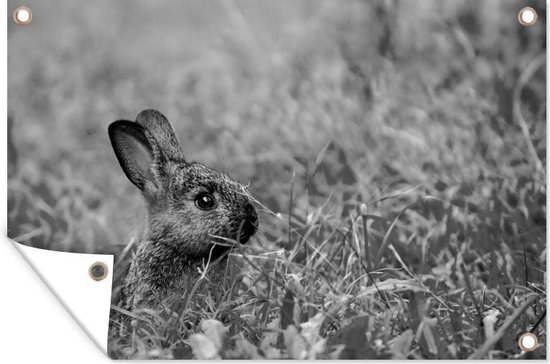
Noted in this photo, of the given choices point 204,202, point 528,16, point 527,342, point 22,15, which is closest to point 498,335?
point 527,342

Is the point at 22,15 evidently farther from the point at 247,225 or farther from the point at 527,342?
the point at 527,342

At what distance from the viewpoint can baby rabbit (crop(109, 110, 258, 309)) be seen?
3324 mm

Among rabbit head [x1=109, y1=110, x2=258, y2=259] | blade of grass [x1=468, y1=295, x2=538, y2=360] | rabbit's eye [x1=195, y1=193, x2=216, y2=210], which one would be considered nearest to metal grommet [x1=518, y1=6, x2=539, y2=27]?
blade of grass [x1=468, y1=295, x2=538, y2=360]

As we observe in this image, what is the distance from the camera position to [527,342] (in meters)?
3.12

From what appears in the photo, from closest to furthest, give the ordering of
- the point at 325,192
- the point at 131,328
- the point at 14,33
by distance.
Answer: the point at 131,328 → the point at 14,33 → the point at 325,192

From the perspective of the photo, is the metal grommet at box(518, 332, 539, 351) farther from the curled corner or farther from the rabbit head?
the curled corner

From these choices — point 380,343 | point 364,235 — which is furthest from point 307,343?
point 364,235

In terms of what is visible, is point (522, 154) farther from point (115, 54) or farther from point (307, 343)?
point (115, 54)

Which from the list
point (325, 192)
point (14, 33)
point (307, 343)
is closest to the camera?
point (307, 343)

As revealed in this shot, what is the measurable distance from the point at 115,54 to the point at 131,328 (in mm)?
935

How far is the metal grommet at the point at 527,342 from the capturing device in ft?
10.2

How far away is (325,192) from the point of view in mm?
3734

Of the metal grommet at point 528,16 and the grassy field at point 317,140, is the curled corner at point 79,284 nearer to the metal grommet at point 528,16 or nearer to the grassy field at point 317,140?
the grassy field at point 317,140

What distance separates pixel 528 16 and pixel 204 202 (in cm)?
125
